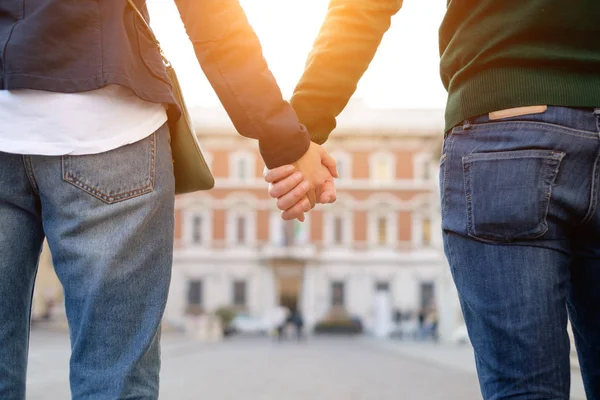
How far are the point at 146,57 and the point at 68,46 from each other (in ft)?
0.54

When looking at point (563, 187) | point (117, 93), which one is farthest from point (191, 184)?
point (563, 187)

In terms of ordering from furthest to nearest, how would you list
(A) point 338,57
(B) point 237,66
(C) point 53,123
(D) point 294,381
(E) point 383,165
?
(E) point 383,165 < (D) point 294,381 < (A) point 338,57 < (B) point 237,66 < (C) point 53,123

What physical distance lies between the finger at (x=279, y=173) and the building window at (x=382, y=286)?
34.8 meters

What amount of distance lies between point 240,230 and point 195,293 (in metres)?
3.66

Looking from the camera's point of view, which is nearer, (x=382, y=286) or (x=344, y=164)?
(x=382, y=286)

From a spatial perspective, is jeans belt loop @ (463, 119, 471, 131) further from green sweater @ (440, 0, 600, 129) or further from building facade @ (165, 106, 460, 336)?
building facade @ (165, 106, 460, 336)

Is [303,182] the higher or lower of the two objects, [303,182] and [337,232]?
the higher

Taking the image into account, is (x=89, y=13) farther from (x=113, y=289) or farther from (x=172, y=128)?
(x=113, y=289)

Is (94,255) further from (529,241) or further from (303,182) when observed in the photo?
(529,241)

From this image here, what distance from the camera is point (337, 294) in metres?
36.4

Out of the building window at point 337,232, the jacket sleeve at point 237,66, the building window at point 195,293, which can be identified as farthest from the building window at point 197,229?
the jacket sleeve at point 237,66

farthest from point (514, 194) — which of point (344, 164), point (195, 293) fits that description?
point (195, 293)

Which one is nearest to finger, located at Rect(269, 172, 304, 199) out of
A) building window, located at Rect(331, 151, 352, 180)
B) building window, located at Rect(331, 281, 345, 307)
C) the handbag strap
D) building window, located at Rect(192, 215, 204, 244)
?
the handbag strap

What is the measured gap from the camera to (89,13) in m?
1.47
